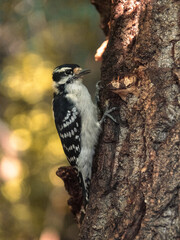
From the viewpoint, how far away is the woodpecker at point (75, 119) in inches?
147

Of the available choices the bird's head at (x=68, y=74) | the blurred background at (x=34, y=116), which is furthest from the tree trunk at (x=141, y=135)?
the blurred background at (x=34, y=116)

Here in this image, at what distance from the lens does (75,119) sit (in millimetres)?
4012

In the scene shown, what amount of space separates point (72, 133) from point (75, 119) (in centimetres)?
16

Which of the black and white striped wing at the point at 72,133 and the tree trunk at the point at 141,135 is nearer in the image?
the tree trunk at the point at 141,135

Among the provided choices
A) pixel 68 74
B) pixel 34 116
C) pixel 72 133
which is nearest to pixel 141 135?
pixel 72 133

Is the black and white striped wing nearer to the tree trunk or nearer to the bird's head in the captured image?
the bird's head

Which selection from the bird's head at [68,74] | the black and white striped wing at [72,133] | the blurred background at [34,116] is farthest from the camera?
the blurred background at [34,116]

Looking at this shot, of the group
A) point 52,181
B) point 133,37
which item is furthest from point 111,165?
point 52,181

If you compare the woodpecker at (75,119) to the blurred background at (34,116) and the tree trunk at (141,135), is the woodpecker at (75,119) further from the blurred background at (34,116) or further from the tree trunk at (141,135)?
the blurred background at (34,116)

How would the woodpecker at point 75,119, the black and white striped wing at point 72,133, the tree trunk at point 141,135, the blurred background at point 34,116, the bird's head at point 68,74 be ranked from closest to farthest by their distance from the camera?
the tree trunk at point 141,135
the woodpecker at point 75,119
the black and white striped wing at point 72,133
the bird's head at point 68,74
the blurred background at point 34,116

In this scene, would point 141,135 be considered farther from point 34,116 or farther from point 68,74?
point 34,116

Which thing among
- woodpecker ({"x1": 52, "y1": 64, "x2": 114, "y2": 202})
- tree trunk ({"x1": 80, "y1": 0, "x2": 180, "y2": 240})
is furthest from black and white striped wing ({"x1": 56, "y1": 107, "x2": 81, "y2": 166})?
tree trunk ({"x1": 80, "y1": 0, "x2": 180, "y2": 240})

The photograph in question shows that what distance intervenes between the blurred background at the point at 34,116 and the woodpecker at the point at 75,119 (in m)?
2.16

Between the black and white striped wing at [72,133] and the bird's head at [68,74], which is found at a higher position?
the bird's head at [68,74]
